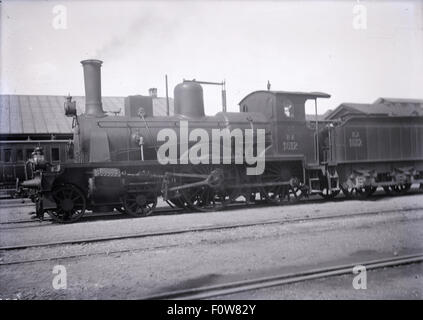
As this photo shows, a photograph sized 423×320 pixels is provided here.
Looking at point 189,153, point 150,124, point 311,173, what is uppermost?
point 150,124

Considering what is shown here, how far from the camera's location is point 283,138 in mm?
12125

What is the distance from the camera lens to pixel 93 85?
1072cm

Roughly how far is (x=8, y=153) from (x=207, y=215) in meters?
15.9

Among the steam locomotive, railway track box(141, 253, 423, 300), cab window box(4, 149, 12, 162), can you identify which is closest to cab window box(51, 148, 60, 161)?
cab window box(4, 149, 12, 162)

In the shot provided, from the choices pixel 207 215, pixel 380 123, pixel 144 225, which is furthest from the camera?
pixel 380 123

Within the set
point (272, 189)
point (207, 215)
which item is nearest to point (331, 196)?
point (272, 189)

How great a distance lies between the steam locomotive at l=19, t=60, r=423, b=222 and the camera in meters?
10.1

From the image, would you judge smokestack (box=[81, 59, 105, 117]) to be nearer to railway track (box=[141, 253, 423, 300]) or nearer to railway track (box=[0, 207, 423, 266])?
railway track (box=[0, 207, 423, 266])

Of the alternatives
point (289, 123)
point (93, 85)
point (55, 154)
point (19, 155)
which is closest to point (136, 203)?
point (93, 85)

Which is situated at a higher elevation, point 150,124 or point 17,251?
point 150,124

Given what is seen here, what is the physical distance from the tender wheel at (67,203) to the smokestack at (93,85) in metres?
2.28

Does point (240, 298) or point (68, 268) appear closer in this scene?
point (240, 298)
